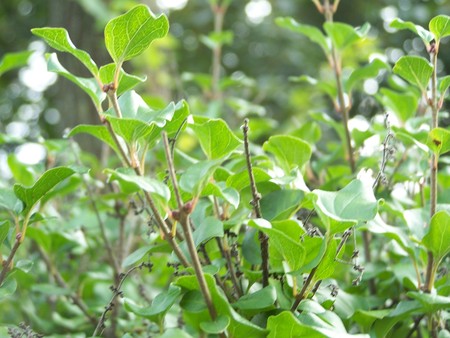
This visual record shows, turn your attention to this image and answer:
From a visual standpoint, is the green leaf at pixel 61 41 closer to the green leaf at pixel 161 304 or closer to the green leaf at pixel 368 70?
the green leaf at pixel 161 304

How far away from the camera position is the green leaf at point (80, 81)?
739mm

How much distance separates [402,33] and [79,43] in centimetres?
232

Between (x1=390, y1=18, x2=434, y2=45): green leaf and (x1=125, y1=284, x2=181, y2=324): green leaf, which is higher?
(x1=390, y1=18, x2=434, y2=45): green leaf

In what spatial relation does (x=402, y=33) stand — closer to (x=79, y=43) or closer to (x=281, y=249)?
(x=79, y=43)

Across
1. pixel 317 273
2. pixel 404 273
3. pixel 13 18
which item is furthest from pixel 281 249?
pixel 13 18

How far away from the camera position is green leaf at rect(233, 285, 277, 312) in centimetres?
71

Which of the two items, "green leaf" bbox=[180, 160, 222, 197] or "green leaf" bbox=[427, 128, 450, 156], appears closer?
"green leaf" bbox=[180, 160, 222, 197]

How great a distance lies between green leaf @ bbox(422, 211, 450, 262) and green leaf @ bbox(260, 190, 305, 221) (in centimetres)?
17

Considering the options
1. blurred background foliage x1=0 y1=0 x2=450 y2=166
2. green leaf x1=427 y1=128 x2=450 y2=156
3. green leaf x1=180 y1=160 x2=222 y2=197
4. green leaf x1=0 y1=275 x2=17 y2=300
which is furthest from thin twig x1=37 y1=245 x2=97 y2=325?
blurred background foliage x1=0 y1=0 x2=450 y2=166

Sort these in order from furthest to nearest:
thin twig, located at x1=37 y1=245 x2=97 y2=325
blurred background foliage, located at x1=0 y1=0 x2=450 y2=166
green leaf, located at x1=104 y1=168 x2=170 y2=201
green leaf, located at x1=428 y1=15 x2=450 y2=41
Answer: blurred background foliage, located at x1=0 y1=0 x2=450 y2=166 < thin twig, located at x1=37 y1=245 x2=97 y2=325 < green leaf, located at x1=428 y1=15 x2=450 y2=41 < green leaf, located at x1=104 y1=168 x2=170 y2=201

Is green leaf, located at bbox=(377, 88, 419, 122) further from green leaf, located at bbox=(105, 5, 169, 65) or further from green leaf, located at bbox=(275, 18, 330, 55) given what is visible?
green leaf, located at bbox=(105, 5, 169, 65)

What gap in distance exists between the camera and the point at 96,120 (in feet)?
8.66

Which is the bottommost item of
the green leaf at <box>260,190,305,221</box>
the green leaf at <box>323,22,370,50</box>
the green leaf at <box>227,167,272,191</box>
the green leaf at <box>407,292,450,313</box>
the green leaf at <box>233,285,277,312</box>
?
the green leaf at <box>407,292,450,313</box>

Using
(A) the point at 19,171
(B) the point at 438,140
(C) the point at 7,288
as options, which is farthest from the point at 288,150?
(A) the point at 19,171
